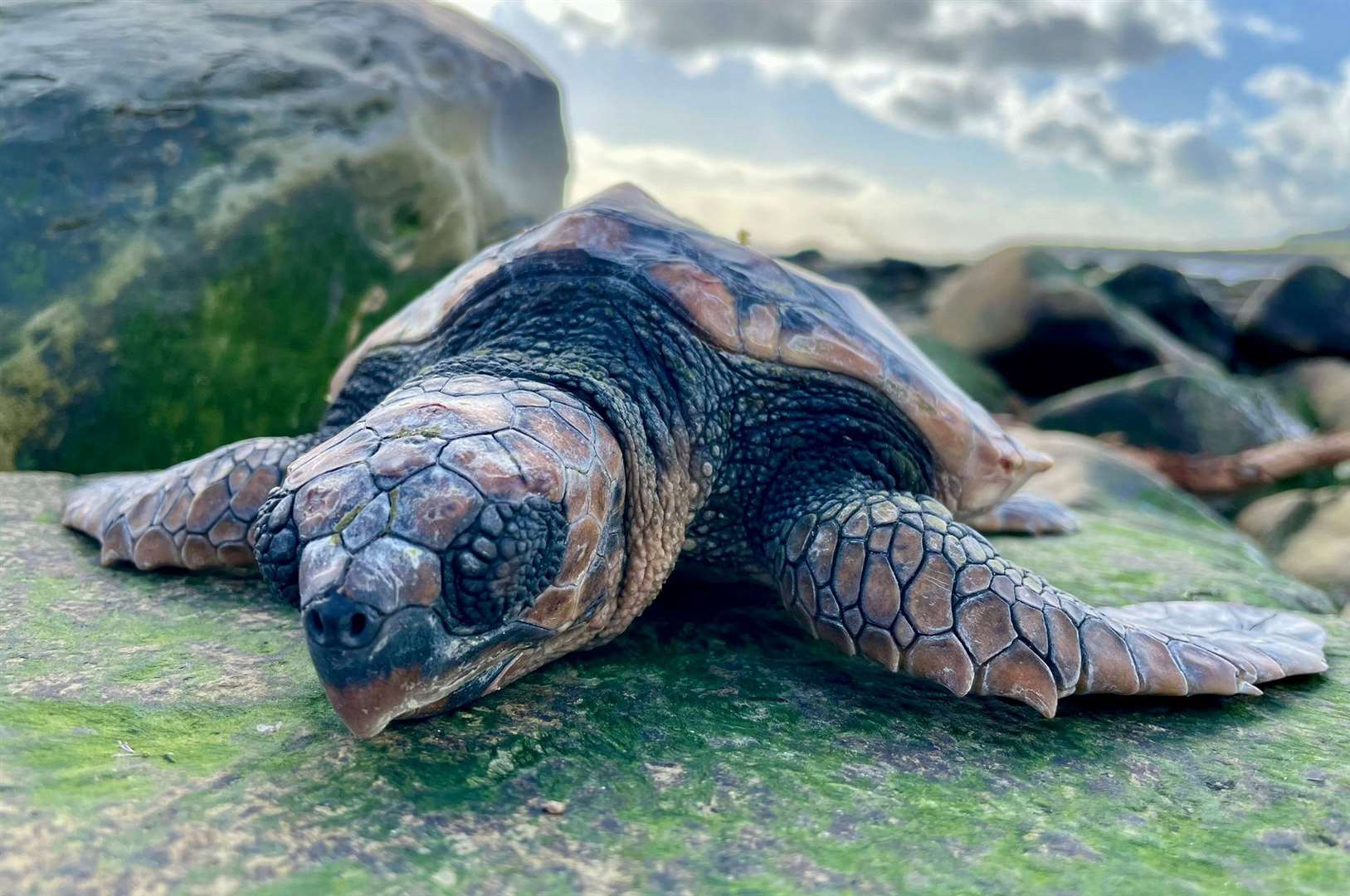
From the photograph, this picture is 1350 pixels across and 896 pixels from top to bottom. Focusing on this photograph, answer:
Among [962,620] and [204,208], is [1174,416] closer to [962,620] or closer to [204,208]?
[962,620]

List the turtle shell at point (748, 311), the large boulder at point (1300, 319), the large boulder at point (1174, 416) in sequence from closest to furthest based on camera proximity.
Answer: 1. the turtle shell at point (748, 311)
2. the large boulder at point (1174, 416)
3. the large boulder at point (1300, 319)

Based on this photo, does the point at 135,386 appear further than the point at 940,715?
Yes

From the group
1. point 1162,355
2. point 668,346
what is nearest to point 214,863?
point 668,346

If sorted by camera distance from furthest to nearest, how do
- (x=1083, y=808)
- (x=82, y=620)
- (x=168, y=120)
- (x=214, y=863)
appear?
(x=168, y=120) → (x=82, y=620) → (x=1083, y=808) → (x=214, y=863)

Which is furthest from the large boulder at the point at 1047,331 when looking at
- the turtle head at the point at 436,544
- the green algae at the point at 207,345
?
the turtle head at the point at 436,544

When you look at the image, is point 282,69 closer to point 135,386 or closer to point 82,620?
point 135,386

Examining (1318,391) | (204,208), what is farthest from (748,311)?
(1318,391)

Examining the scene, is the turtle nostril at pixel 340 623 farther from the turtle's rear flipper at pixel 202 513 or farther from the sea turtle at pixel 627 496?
the turtle's rear flipper at pixel 202 513
